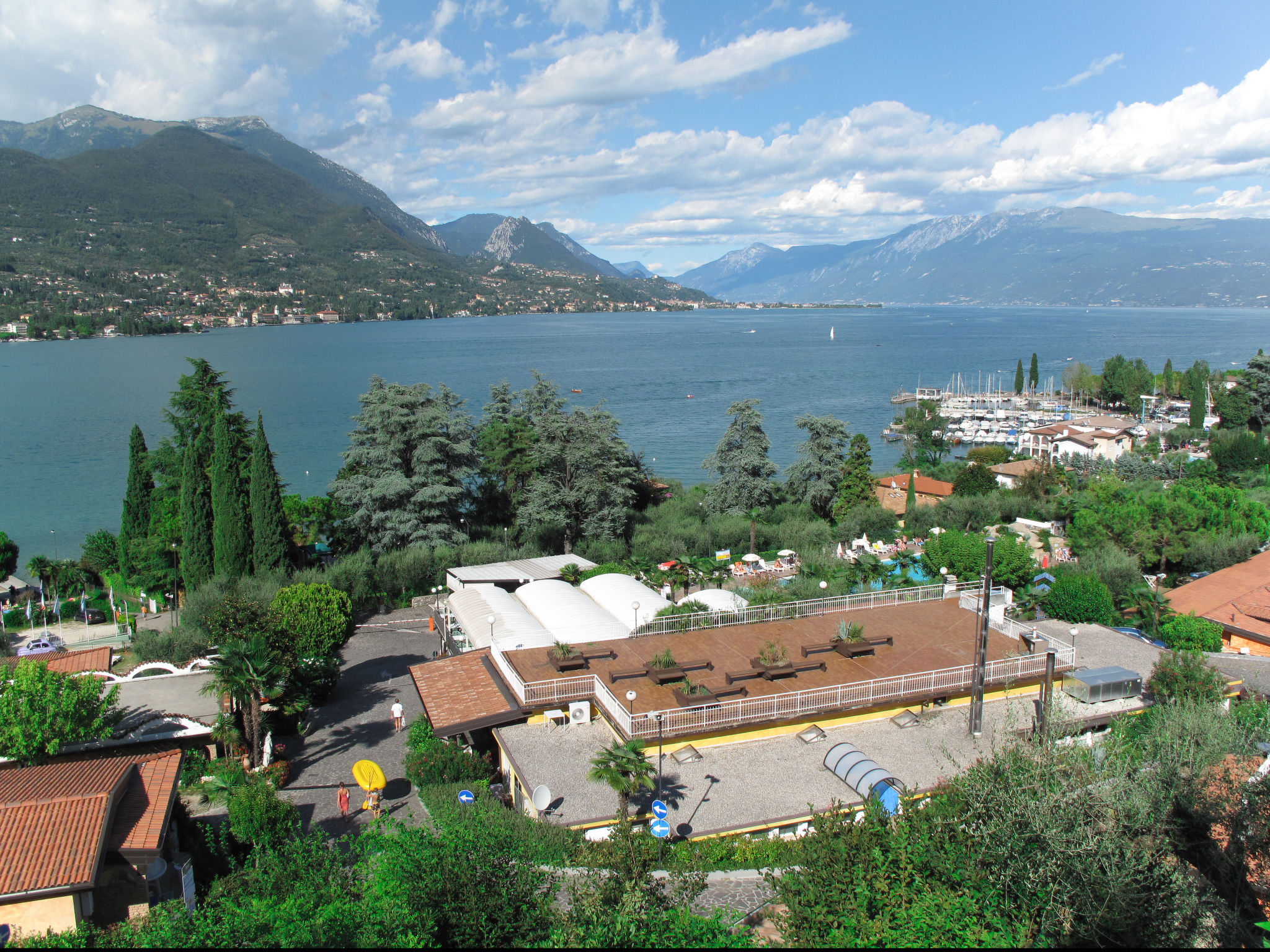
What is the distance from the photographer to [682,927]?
6.34 metres

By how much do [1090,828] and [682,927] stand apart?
3.99m

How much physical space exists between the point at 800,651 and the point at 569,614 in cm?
488

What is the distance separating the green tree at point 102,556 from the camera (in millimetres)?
28750

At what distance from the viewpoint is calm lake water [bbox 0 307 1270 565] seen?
5081 cm

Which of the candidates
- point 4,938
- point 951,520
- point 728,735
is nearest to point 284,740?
point 4,938

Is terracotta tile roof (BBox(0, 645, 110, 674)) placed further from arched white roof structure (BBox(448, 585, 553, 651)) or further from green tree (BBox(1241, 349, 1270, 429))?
green tree (BBox(1241, 349, 1270, 429))

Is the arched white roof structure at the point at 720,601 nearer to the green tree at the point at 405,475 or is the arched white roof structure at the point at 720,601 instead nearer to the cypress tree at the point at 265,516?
the green tree at the point at 405,475

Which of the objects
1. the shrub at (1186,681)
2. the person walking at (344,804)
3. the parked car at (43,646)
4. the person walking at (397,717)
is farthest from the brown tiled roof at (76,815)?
the shrub at (1186,681)

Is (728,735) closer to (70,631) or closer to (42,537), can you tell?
(70,631)

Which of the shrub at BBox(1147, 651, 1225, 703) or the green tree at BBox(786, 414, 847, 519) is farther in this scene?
the green tree at BBox(786, 414, 847, 519)

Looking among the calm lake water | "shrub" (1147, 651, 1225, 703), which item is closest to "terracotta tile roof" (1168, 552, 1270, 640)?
"shrub" (1147, 651, 1225, 703)

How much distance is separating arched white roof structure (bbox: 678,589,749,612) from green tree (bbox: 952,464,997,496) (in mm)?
21493

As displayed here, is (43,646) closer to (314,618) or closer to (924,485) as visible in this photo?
(314,618)

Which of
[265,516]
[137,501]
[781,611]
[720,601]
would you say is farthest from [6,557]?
[781,611]
